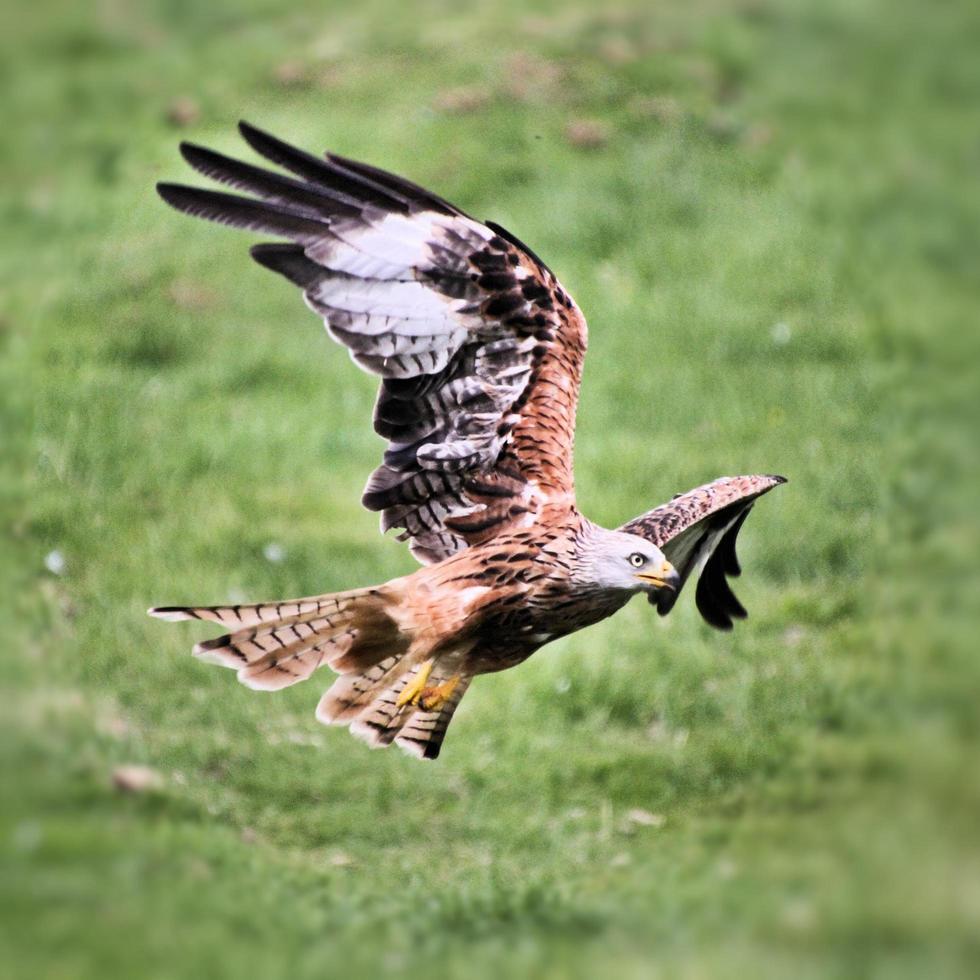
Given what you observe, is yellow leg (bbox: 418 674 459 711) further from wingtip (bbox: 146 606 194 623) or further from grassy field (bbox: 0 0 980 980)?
grassy field (bbox: 0 0 980 980)

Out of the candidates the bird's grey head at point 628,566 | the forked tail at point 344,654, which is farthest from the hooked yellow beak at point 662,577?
the forked tail at point 344,654

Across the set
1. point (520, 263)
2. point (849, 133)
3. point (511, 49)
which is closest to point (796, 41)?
point (849, 133)

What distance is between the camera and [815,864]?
26.7ft

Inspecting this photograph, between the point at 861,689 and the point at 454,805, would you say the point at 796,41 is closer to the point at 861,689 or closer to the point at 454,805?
the point at 861,689

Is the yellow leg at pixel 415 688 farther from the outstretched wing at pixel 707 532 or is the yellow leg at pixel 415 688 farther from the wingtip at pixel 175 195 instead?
the wingtip at pixel 175 195

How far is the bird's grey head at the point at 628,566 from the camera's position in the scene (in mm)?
5914

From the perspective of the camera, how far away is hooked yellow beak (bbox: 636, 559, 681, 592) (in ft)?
19.3

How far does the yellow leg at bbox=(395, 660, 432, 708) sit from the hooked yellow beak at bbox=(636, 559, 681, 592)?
89 cm

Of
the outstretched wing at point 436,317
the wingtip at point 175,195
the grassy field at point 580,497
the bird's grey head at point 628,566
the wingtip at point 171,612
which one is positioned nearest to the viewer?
the wingtip at point 171,612

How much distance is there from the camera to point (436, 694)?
6.38 meters

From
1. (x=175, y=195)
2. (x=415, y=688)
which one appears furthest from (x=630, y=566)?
A: (x=175, y=195)

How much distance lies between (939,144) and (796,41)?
5.82 ft

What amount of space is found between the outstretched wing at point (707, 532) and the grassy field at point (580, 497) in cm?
126

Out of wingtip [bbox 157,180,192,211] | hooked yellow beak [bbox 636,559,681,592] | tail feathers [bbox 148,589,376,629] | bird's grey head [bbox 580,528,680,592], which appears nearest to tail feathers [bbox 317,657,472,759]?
tail feathers [bbox 148,589,376,629]
